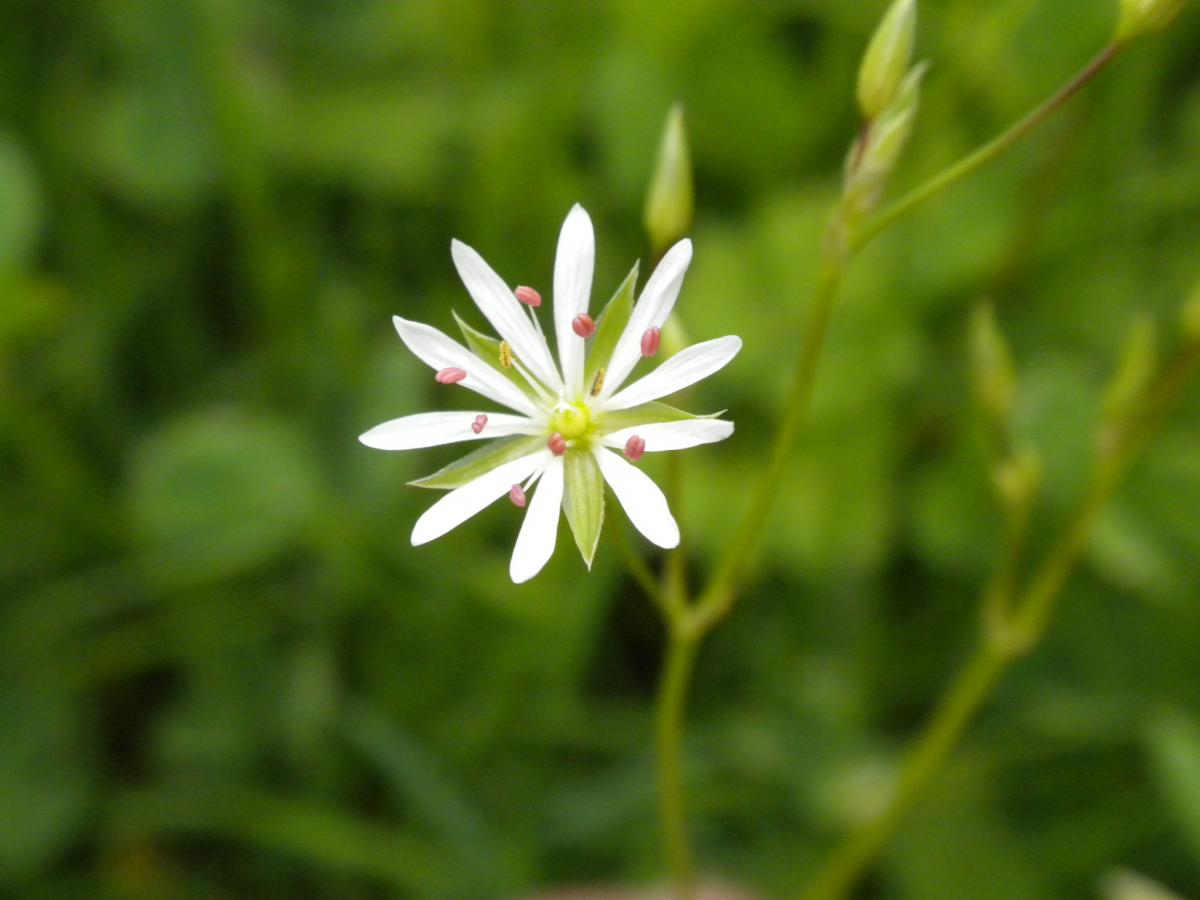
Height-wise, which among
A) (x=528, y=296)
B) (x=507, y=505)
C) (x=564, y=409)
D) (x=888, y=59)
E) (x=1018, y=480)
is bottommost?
(x=1018, y=480)

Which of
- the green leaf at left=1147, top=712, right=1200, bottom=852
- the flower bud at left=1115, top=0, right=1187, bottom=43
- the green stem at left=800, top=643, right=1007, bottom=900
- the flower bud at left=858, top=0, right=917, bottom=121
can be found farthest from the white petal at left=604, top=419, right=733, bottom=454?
Result: the green leaf at left=1147, top=712, right=1200, bottom=852

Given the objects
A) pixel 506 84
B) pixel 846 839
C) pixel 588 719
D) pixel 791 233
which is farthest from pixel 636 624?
pixel 506 84

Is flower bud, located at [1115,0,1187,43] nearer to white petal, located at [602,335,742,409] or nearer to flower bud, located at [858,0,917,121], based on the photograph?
flower bud, located at [858,0,917,121]

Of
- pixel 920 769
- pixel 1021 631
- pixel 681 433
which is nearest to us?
pixel 681 433

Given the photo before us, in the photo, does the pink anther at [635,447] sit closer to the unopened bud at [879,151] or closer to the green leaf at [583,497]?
the green leaf at [583,497]

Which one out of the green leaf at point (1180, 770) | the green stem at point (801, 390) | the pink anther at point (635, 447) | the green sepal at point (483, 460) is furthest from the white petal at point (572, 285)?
the green leaf at point (1180, 770)

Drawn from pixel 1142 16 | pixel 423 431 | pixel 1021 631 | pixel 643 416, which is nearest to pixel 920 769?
pixel 1021 631

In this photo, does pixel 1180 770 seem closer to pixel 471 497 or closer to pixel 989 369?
pixel 989 369
